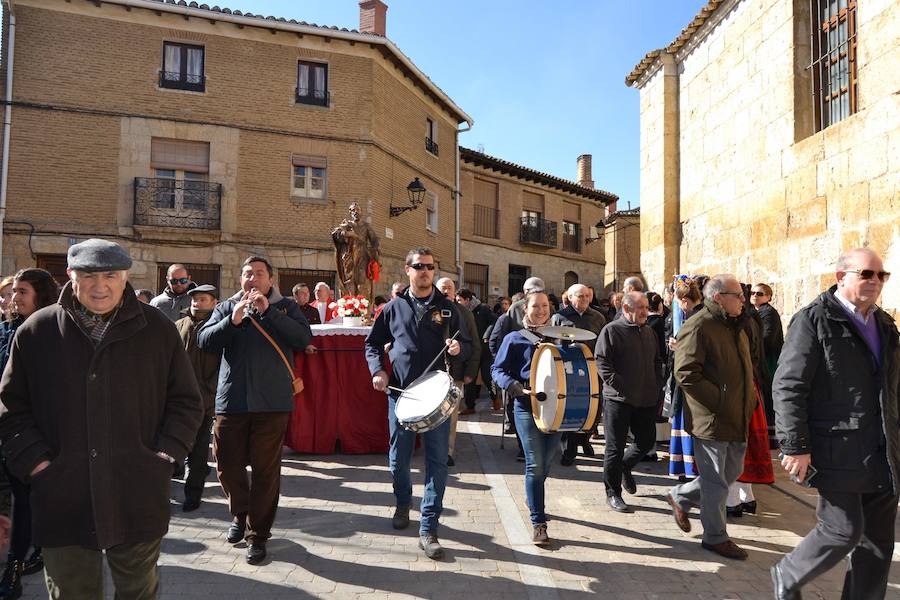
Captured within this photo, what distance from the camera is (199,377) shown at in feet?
16.2

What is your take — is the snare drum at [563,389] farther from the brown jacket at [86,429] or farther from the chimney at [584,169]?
the chimney at [584,169]

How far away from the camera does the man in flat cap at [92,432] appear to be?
2330mm

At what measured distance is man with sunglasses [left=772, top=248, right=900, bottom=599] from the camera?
2.87 meters

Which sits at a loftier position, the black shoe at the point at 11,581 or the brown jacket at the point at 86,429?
the brown jacket at the point at 86,429

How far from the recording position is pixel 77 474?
2348 millimetres

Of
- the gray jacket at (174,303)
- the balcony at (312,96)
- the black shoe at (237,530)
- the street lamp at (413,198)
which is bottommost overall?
the black shoe at (237,530)

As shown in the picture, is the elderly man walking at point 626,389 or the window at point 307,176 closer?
the elderly man walking at point 626,389

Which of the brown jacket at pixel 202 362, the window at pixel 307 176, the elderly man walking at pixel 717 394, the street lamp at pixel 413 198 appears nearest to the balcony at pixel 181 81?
the window at pixel 307 176

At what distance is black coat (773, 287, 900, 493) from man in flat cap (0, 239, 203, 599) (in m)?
2.86

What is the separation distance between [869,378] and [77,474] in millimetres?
3526

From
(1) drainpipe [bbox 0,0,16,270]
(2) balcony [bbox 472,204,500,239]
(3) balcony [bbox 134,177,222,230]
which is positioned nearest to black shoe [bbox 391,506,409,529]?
(3) balcony [bbox 134,177,222,230]

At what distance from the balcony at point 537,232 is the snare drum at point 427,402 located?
71.6 ft

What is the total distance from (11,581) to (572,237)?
26595 mm

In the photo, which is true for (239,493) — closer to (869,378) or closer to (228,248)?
(869,378)
